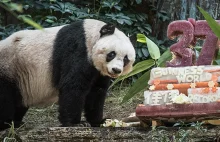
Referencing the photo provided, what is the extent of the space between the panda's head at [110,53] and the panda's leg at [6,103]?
0.81m

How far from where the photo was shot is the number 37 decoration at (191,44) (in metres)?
3.25

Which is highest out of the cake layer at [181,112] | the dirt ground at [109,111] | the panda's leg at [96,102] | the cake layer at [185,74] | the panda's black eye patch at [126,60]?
the cake layer at [185,74]

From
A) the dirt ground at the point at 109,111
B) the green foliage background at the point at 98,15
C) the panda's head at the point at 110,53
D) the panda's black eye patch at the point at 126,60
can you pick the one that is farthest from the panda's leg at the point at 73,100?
the green foliage background at the point at 98,15

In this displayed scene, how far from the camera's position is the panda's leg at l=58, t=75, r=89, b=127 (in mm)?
3543

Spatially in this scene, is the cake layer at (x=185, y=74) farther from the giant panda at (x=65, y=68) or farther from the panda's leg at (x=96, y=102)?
the panda's leg at (x=96, y=102)

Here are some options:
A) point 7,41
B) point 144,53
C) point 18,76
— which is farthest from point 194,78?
point 144,53

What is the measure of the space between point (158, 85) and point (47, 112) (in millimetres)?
2933

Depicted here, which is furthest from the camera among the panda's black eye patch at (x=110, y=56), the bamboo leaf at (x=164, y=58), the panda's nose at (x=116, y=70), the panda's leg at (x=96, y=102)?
the bamboo leaf at (x=164, y=58)

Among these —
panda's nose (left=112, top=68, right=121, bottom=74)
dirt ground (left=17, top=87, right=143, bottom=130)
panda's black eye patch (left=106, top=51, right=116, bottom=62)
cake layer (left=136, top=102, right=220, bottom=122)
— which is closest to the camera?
cake layer (left=136, top=102, right=220, bottom=122)

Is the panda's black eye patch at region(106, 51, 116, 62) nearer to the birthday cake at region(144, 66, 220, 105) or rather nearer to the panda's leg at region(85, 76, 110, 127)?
the panda's leg at region(85, 76, 110, 127)

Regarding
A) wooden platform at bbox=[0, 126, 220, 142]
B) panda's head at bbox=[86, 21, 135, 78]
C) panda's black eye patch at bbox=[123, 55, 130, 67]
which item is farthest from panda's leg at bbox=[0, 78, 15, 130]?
panda's black eye patch at bbox=[123, 55, 130, 67]

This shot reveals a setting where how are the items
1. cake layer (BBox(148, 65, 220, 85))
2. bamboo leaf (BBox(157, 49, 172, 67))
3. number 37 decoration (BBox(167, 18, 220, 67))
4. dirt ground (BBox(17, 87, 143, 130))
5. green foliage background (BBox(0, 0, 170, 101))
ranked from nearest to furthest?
cake layer (BBox(148, 65, 220, 85)), number 37 decoration (BBox(167, 18, 220, 67)), bamboo leaf (BBox(157, 49, 172, 67)), dirt ground (BBox(17, 87, 143, 130)), green foliage background (BBox(0, 0, 170, 101))

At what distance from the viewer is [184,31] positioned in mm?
3314

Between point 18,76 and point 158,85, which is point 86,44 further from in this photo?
point 158,85
